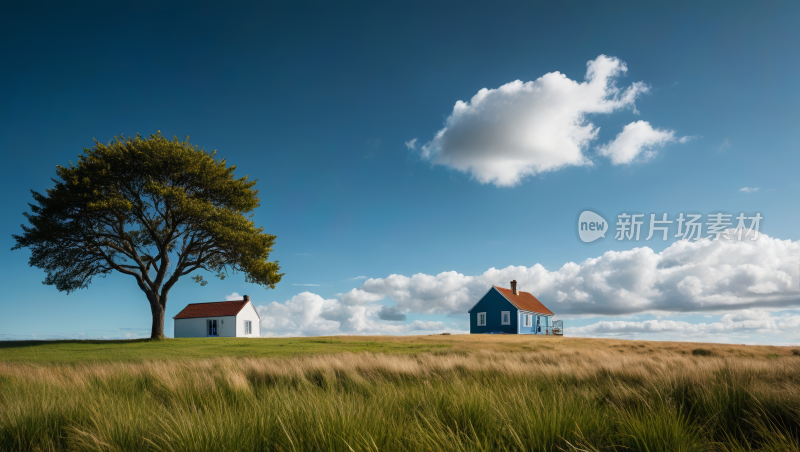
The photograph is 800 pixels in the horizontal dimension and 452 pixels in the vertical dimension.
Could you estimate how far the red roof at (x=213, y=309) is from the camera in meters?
43.9

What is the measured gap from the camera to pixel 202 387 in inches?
282

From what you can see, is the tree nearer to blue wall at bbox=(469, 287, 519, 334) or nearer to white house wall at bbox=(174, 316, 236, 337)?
white house wall at bbox=(174, 316, 236, 337)

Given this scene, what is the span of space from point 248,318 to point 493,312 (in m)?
25.9

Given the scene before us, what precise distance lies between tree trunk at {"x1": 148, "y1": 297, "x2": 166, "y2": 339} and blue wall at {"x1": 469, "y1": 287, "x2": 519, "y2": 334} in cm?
3053

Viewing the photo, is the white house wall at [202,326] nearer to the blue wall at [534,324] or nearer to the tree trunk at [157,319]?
the tree trunk at [157,319]

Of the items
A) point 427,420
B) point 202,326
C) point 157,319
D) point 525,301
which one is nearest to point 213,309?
point 202,326

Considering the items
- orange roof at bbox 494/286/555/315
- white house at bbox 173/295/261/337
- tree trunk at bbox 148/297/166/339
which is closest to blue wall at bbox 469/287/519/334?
orange roof at bbox 494/286/555/315

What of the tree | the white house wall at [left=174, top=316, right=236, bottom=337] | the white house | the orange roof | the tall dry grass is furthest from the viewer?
the orange roof

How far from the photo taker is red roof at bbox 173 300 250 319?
1727 inches

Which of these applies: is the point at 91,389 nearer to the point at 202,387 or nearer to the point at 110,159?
the point at 202,387

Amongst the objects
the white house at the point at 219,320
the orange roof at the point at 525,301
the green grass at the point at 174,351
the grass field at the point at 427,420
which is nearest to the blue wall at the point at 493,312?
the orange roof at the point at 525,301

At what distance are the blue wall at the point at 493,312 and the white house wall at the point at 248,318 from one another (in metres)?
23.8

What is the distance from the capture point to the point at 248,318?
45.7 metres

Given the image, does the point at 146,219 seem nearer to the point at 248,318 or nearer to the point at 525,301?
the point at 248,318
